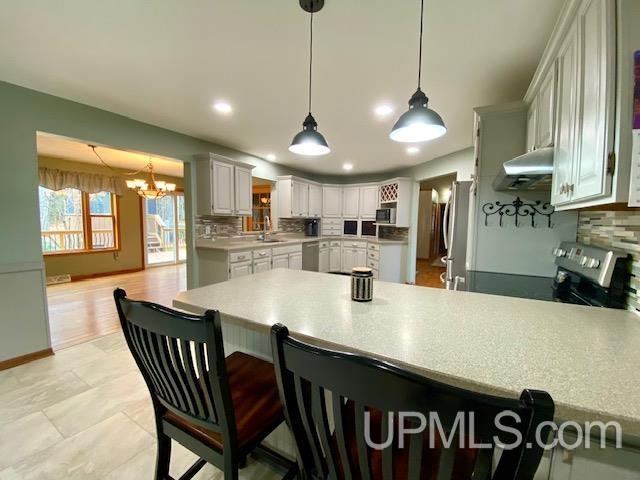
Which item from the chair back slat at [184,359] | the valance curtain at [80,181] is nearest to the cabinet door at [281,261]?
the chair back slat at [184,359]

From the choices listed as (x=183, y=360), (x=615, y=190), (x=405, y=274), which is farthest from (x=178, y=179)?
(x=615, y=190)

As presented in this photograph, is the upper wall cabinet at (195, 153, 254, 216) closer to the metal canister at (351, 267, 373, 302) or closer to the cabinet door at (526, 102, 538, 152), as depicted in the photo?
the metal canister at (351, 267, 373, 302)

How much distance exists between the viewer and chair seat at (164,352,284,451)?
919 mm

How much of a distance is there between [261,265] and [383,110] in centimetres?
282

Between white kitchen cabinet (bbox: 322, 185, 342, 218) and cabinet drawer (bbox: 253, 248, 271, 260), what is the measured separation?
2.36 metres

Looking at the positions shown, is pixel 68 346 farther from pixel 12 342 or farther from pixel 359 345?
pixel 359 345

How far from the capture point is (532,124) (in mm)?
1844

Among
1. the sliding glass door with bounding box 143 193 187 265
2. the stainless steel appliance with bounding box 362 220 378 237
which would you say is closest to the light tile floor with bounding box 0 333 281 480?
the stainless steel appliance with bounding box 362 220 378 237

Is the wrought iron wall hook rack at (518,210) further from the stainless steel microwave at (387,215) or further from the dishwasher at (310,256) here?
the dishwasher at (310,256)

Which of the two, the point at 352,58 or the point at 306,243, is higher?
the point at 352,58

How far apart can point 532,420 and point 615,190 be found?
92cm

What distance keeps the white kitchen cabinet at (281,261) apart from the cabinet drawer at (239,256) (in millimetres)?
639

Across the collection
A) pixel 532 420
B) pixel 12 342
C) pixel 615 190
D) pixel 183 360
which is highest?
pixel 615 190

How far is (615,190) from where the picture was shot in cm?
86
